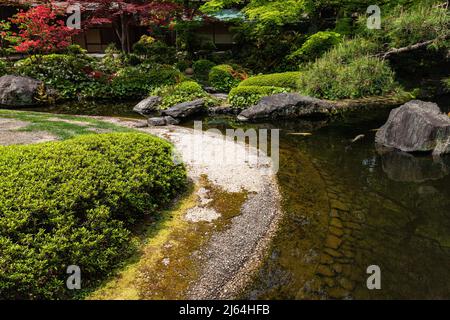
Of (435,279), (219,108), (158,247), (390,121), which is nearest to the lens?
(435,279)

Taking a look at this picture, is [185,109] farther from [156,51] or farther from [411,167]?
[156,51]

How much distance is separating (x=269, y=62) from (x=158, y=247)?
1866 cm

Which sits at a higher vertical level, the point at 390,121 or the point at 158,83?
the point at 158,83

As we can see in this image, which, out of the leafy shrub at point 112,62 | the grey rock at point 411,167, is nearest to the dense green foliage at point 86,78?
the leafy shrub at point 112,62

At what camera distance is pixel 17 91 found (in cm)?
1694

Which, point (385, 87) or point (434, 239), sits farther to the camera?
point (385, 87)

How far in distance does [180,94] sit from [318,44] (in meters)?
8.24

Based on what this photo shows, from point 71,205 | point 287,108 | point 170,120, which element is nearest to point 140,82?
point 170,120

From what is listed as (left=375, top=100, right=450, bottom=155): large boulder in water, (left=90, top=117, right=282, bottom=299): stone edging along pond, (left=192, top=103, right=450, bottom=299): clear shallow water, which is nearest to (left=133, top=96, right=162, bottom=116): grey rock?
(left=90, top=117, right=282, bottom=299): stone edging along pond

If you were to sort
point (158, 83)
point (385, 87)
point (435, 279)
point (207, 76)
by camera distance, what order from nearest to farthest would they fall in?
point (435, 279) < point (385, 87) < point (158, 83) < point (207, 76)
